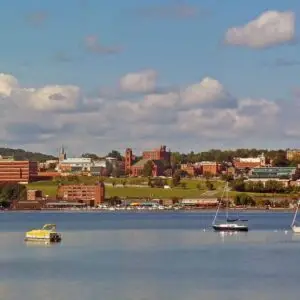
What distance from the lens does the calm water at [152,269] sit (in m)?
51.5

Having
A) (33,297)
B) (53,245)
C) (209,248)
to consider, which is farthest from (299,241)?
(33,297)

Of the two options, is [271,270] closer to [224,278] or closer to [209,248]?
[224,278]

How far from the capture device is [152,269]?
63.6 meters

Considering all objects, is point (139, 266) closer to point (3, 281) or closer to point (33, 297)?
point (3, 281)

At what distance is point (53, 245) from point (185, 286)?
3615 centimetres

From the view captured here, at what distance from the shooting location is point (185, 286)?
178ft

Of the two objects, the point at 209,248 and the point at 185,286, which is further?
the point at 209,248

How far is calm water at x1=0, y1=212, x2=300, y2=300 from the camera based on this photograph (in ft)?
169

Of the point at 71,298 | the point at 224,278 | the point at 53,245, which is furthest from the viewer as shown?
the point at 53,245

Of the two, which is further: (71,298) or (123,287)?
(123,287)

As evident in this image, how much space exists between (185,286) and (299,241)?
4132cm

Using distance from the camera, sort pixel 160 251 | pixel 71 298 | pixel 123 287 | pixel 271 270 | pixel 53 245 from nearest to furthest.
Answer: pixel 71 298 → pixel 123 287 → pixel 271 270 → pixel 160 251 → pixel 53 245

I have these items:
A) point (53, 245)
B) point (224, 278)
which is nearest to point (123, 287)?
point (224, 278)

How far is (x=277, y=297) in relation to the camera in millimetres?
49656
